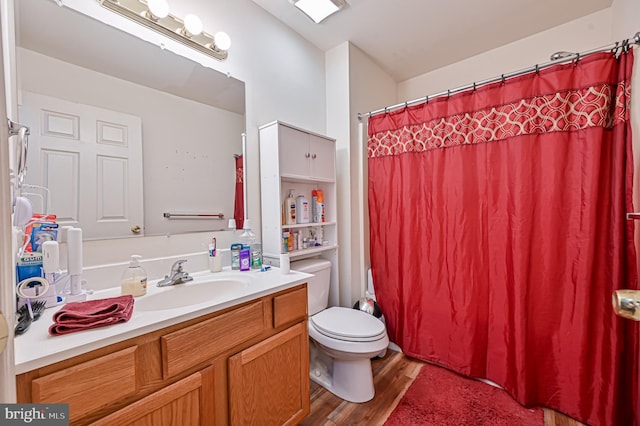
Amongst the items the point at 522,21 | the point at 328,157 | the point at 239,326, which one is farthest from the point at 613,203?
the point at 239,326

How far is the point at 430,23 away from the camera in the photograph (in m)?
1.95

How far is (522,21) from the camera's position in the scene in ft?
6.34

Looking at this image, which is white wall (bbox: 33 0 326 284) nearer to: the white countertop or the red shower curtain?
the white countertop

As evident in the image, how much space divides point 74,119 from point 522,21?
8.96 ft

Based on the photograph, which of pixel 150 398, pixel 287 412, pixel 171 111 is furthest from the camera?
pixel 171 111

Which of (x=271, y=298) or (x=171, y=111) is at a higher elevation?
(x=171, y=111)

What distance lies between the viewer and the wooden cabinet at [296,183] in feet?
5.52

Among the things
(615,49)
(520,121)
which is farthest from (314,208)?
(615,49)

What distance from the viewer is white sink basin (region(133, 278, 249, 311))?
112 cm

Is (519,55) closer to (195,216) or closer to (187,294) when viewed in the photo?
(195,216)

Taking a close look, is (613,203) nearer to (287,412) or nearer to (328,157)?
(328,157)

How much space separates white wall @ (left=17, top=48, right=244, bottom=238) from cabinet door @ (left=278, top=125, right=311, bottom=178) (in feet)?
0.85

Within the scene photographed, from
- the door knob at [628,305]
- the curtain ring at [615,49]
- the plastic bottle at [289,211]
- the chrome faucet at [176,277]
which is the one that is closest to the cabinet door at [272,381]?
the chrome faucet at [176,277]

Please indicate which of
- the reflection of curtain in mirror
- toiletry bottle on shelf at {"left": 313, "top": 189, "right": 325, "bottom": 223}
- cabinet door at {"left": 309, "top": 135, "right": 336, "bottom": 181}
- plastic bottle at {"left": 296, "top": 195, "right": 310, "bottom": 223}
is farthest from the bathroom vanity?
cabinet door at {"left": 309, "top": 135, "right": 336, "bottom": 181}
